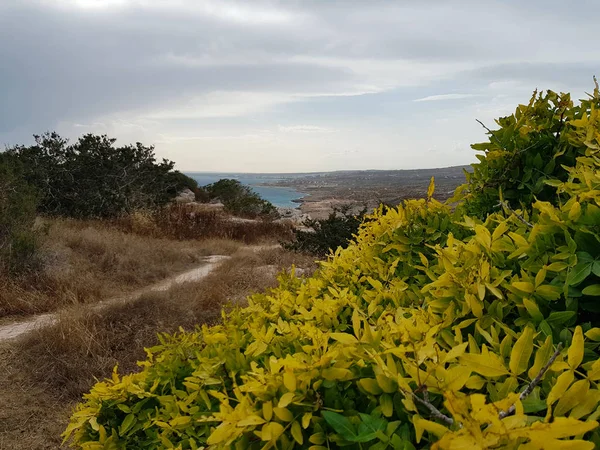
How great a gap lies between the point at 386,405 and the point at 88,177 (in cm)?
1393

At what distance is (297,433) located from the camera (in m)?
0.77

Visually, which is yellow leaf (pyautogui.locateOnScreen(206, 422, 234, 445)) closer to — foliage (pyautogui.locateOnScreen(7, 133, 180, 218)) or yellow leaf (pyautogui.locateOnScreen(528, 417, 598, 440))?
yellow leaf (pyautogui.locateOnScreen(528, 417, 598, 440))

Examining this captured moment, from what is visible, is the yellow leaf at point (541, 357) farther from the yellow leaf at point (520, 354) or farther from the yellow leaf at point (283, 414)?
the yellow leaf at point (283, 414)

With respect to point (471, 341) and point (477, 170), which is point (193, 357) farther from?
point (477, 170)

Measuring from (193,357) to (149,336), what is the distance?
10.6 ft

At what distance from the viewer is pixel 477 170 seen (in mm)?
1776

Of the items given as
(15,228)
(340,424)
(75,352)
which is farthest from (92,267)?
(340,424)

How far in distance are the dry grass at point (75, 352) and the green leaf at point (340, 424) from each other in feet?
9.07

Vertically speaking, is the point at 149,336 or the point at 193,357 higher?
the point at 193,357

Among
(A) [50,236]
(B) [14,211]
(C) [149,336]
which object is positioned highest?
(B) [14,211]

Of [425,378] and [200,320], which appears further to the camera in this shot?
[200,320]

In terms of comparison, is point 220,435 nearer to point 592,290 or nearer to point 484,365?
point 484,365

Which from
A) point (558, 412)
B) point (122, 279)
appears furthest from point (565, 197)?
point (122, 279)

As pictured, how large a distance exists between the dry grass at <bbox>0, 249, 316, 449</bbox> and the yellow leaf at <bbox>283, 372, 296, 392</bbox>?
2724mm
